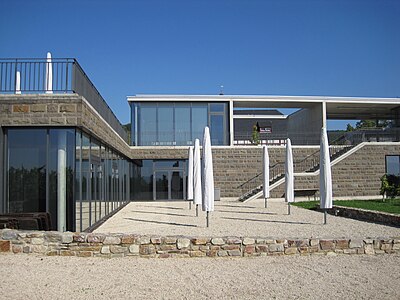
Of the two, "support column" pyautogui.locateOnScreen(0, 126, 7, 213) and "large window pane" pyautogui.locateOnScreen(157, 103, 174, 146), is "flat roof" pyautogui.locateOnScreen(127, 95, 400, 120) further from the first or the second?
"support column" pyautogui.locateOnScreen(0, 126, 7, 213)

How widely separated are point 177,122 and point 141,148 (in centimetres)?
329

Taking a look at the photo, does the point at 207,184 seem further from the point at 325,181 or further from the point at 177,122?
the point at 177,122

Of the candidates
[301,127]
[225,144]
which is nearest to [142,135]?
[225,144]

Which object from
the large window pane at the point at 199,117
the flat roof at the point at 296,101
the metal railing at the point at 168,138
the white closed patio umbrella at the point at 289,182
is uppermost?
the flat roof at the point at 296,101

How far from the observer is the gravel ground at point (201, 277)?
19.1 feet

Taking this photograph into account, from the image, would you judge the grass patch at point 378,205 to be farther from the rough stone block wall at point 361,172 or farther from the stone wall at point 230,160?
the stone wall at point 230,160

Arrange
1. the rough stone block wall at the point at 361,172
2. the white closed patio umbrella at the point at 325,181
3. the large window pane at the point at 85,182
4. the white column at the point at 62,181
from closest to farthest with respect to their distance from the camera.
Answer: the white column at the point at 62,181, the large window pane at the point at 85,182, the white closed patio umbrella at the point at 325,181, the rough stone block wall at the point at 361,172

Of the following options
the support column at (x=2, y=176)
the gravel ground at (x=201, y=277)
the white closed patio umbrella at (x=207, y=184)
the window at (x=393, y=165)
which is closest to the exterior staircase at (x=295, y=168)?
the window at (x=393, y=165)

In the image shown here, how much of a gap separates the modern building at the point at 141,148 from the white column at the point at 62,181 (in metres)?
0.02

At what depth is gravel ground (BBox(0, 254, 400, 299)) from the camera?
19.1ft

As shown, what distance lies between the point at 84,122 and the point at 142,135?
18523 millimetres

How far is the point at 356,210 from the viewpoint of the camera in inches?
605

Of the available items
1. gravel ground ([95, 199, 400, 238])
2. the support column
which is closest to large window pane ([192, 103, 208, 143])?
gravel ground ([95, 199, 400, 238])

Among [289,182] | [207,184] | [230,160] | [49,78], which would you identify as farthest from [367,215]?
[230,160]
